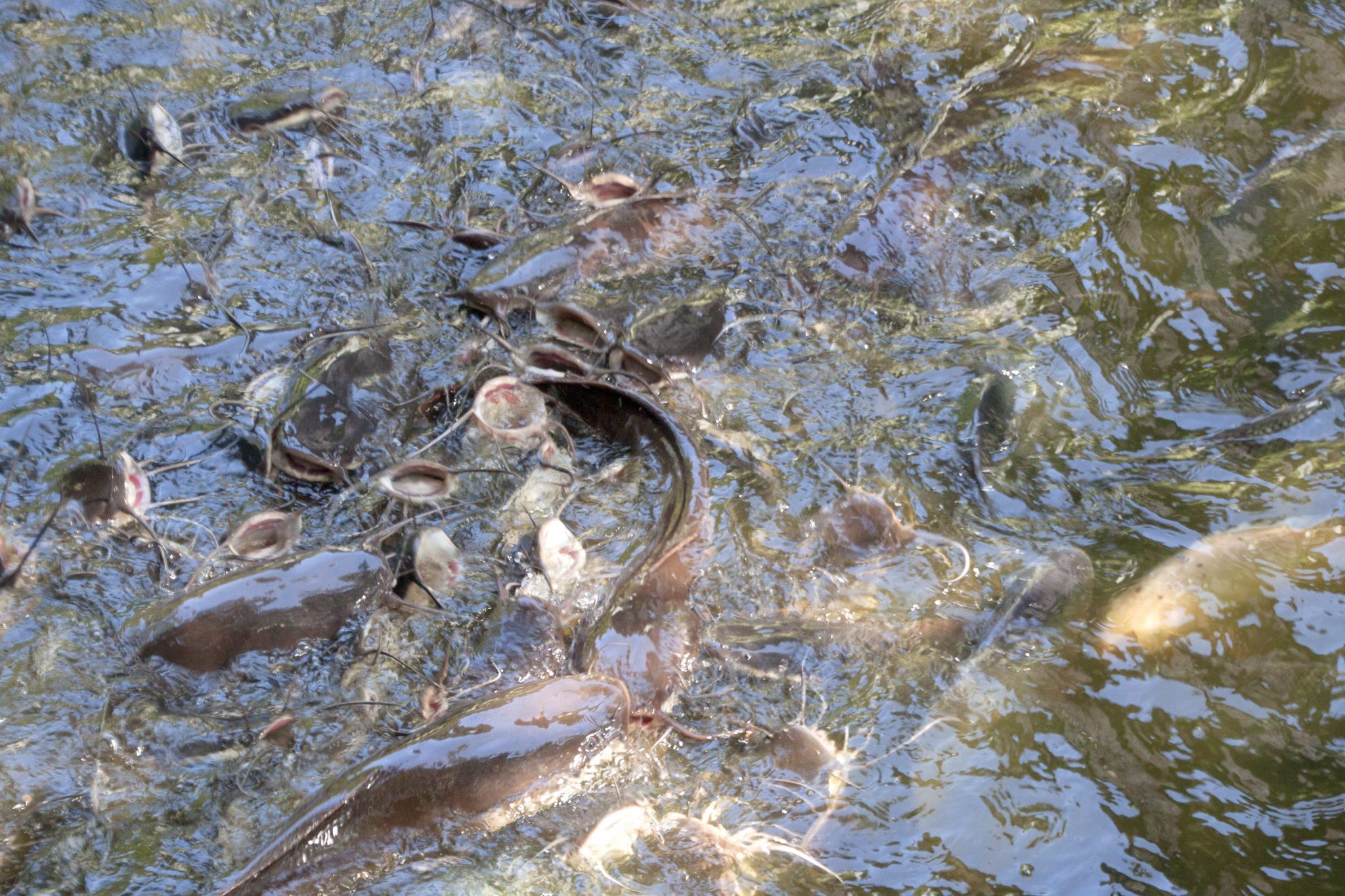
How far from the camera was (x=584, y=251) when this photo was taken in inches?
145

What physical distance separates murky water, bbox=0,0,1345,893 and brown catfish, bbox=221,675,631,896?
92 mm

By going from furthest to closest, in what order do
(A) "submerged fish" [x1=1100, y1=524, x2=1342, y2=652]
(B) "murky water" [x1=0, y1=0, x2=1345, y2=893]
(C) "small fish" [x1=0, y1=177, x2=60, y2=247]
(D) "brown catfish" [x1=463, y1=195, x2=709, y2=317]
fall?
(C) "small fish" [x1=0, y1=177, x2=60, y2=247] → (D) "brown catfish" [x1=463, y1=195, x2=709, y2=317] → (A) "submerged fish" [x1=1100, y1=524, x2=1342, y2=652] → (B) "murky water" [x1=0, y1=0, x2=1345, y2=893]

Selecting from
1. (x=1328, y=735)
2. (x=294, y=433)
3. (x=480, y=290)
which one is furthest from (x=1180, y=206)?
(x=294, y=433)

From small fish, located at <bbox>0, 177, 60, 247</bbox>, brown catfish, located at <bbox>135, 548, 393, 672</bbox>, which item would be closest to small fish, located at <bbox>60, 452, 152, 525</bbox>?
brown catfish, located at <bbox>135, 548, 393, 672</bbox>

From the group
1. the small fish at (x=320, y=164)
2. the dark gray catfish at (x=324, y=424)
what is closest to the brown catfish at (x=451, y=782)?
the dark gray catfish at (x=324, y=424)

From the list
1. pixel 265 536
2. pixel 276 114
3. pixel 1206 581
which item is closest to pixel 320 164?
pixel 276 114

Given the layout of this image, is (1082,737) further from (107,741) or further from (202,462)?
(202,462)

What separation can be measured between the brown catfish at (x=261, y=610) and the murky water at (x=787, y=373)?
66 mm

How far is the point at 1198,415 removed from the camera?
3.22 metres

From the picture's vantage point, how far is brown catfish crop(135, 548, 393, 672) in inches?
101

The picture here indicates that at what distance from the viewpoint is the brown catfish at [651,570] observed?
254 centimetres

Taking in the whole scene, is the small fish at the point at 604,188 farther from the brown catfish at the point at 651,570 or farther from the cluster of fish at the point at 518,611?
the brown catfish at the point at 651,570

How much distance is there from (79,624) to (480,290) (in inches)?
61.2

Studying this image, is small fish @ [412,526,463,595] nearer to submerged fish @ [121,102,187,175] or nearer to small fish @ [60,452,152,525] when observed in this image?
small fish @ [60,452,152,525]
